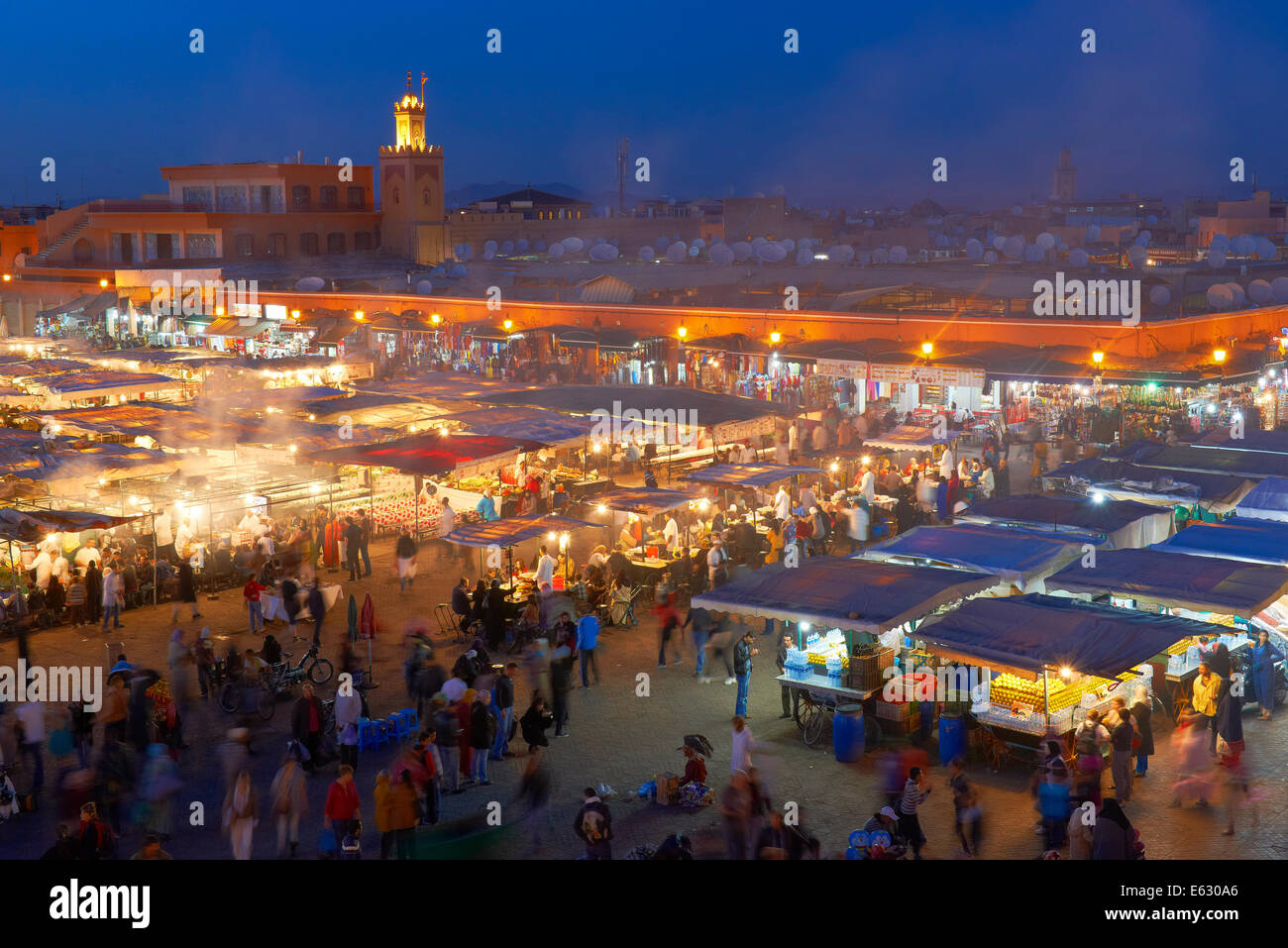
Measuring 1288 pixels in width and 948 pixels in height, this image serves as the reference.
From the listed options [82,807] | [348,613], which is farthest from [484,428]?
[82,807]

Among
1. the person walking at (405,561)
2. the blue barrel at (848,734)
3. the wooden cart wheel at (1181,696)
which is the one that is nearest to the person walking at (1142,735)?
the wooden cart wheel at (1181,696)

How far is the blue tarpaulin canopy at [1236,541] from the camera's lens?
1425 cm

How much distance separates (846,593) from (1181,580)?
341cm

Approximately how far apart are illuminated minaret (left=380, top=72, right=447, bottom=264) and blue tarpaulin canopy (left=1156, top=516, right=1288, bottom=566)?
4794 centimetres

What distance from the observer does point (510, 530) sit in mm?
16781

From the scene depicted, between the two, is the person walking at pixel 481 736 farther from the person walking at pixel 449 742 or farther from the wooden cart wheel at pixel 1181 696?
the wooden cart wheel at pixel 1181 696

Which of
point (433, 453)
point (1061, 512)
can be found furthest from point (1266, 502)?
point (433, 453)

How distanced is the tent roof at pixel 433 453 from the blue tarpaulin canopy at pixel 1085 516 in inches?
292

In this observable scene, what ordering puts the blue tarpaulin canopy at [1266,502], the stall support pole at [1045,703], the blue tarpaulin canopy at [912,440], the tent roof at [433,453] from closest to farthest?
the stall support pole at [1045,703], the blue tarpaulin canopy at [1266,502], the tent roof at [433,453], the blue tarpaulin canopy at [912,440]

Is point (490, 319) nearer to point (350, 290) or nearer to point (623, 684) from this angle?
point (350, 290)

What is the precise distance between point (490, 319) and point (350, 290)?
25.1 feet

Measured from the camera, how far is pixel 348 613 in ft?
50.5

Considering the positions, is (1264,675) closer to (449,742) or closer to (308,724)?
→ (449,742)

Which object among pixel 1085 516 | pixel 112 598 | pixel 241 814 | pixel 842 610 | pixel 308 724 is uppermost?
pixel 1085 516
